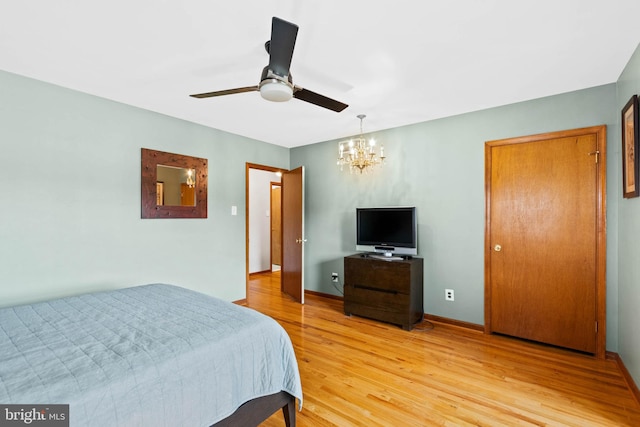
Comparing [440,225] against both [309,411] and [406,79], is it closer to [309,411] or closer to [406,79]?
[406,79]

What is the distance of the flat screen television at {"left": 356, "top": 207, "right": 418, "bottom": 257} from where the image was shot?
348 cm

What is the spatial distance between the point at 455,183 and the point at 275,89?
8.00 ft

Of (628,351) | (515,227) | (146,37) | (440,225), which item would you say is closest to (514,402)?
(628,351)

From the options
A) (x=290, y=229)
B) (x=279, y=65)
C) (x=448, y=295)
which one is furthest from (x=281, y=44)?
(x=290, y=229)

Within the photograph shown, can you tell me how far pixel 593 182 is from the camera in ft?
8.55

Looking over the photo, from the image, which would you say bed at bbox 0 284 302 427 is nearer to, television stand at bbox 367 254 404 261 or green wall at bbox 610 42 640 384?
television stand at bbox 367 254 404 261

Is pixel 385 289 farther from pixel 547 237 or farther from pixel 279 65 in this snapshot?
pixel 279 65

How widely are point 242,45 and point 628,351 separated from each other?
11.7ft

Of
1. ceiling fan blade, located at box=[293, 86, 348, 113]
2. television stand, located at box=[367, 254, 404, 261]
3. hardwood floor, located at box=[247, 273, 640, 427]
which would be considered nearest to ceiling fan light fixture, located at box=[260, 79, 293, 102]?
ceiling fan blade, located at box=[293, 86, 348, 113]

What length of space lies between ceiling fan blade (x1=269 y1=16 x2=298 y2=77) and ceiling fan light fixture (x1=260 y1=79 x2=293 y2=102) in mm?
59

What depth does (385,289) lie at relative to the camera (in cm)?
339

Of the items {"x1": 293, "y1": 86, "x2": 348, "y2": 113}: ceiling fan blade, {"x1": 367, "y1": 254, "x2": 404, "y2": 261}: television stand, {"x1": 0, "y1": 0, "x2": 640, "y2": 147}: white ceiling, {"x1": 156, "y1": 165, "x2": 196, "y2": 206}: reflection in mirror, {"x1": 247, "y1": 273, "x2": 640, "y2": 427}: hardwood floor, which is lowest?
{"x1": 247, "y1": 273, "x2": 640, "y2": 427}: hardwood floor

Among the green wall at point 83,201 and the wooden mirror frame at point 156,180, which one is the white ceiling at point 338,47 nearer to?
the green wall at point 83,201

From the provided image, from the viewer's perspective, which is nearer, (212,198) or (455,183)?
(455,183)
